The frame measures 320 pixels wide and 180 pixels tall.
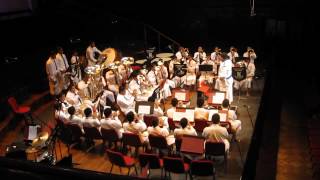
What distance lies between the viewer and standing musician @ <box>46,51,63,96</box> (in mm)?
13625

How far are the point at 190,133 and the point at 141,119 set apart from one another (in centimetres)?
212

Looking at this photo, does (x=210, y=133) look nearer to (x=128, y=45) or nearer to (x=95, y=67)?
(x=95, y=67)

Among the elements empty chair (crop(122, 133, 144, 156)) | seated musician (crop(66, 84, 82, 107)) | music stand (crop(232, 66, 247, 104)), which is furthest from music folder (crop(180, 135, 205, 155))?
music stand (crop(232, 66, 247, 104))

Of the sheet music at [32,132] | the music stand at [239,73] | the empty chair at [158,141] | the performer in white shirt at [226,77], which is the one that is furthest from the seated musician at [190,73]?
the sheet music at [32,132]

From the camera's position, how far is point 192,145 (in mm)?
7918

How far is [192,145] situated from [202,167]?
553 millimetres

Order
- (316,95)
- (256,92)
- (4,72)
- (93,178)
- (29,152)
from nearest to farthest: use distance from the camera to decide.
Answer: (93,178) < (29,152) < (4,72) < (256,92) < (316,95)

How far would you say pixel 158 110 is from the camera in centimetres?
1109

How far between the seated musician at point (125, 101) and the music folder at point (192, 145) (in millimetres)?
4048

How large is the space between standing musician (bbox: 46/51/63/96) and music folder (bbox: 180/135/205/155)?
7.37 m

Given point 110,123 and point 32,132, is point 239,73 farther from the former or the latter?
point 32,132

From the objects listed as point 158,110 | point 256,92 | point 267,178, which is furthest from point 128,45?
point 267,178

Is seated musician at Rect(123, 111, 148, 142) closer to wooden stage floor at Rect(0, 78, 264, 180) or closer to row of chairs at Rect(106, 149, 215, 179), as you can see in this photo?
wooden stage floor at Rect(0, 78, 264, 180)

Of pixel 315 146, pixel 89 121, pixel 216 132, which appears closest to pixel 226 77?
pixel 315 146
